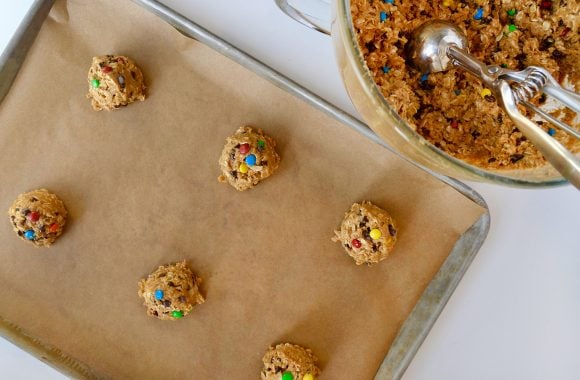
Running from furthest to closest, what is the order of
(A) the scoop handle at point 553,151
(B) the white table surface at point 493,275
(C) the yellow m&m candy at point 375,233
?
1. (B) the white table surface at point 493,275
2. (C) the yellow m&m candy at point 375,233
3. (A) the scoop handle at point 553,151

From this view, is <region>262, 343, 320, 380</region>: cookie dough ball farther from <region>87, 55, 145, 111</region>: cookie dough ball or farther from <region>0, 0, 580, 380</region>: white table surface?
<region>87, 55, 145, 111</region>: cookie dough ball

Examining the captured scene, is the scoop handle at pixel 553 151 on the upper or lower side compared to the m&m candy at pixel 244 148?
upper

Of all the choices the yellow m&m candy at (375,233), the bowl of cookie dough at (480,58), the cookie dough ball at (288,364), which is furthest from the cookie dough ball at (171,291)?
the bowl of cookie dough at (480,58)

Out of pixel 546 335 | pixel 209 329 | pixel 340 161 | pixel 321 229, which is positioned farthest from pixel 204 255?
pixel 546 335

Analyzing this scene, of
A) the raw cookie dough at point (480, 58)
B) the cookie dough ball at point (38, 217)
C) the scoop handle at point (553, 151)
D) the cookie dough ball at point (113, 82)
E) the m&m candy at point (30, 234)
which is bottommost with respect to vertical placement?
the m&m candy at point (30, 234)

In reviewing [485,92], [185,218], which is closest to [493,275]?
[485,92]

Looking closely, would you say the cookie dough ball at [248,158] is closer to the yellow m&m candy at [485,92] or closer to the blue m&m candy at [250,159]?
the blue m&m candy at [250,159]

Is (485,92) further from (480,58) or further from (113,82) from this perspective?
(113,82)
